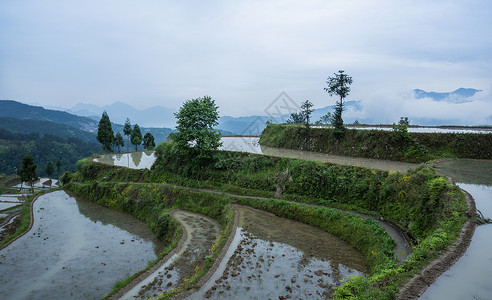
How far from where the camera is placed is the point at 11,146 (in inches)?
4678

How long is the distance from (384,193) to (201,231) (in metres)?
12.5

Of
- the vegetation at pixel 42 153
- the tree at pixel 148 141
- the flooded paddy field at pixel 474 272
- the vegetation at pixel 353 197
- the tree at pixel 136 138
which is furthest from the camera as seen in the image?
the vegetation at pixel 42 153

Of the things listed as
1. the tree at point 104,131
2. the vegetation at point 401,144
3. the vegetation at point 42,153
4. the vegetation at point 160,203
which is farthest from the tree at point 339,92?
the vegetation at point 42,153

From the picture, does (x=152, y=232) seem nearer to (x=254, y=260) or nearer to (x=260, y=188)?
(x=260, y=188)

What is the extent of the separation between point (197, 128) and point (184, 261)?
606 inches

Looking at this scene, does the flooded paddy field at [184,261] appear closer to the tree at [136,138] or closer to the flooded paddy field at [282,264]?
the flooded paddy field at [282,264]

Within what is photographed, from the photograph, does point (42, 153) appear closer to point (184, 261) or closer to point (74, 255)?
point (74, 255)

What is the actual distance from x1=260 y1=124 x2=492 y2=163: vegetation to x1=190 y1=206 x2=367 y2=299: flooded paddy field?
10502 millimetres

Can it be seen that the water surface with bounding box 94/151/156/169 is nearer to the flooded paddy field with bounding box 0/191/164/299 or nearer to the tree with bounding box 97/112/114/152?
the tree with bounding box 97/112/114/152

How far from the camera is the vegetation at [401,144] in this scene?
63.0 ft

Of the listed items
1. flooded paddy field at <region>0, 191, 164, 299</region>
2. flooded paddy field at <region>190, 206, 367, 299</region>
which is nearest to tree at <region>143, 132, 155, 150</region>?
flooded paddy field at <region>0, 191, 164, 299</region>

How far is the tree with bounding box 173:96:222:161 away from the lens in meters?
25.6

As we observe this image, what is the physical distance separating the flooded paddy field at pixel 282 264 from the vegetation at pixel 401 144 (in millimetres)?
10502

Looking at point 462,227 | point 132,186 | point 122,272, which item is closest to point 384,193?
point 462,227
